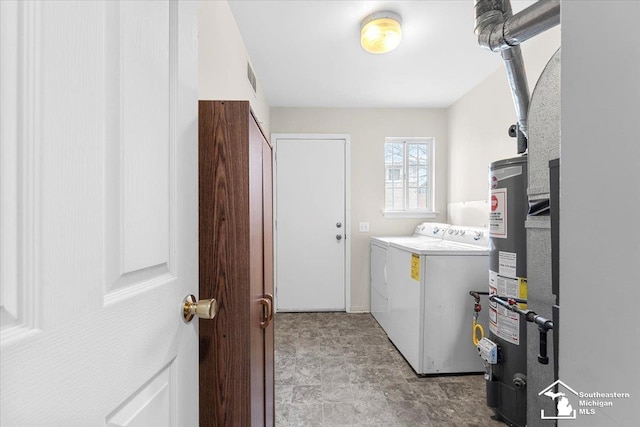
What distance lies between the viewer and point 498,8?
1492 millimetres

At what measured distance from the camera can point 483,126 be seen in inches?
110

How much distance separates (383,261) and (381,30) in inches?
82.1

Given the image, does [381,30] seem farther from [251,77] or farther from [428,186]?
[428,186]

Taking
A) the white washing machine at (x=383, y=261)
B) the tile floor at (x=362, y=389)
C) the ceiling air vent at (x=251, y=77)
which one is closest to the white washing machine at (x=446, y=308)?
the tile floor at (x=362, y=389)

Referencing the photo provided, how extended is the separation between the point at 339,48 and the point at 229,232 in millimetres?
2134

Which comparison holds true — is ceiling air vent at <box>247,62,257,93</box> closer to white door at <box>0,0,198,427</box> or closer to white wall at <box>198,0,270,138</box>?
white wall at <box>198,0,270,138</box>

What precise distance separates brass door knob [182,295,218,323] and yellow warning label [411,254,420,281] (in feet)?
5.83

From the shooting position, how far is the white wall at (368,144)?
357cm

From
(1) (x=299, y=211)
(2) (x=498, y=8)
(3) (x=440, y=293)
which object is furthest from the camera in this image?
(1) (x=299, y=211)

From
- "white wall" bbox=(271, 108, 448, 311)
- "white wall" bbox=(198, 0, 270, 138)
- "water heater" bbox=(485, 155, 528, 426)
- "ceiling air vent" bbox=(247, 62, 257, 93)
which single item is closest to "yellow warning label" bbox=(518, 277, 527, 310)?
"water heater" bbox=(485, 155, 528, 426)

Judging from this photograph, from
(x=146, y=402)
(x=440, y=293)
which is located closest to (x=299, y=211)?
(x=440, y=293)

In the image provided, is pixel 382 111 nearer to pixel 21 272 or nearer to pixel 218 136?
pixel 218 136

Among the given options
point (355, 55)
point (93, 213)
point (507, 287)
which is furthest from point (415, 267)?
point (93, 213)

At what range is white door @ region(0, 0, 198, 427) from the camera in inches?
12.1
